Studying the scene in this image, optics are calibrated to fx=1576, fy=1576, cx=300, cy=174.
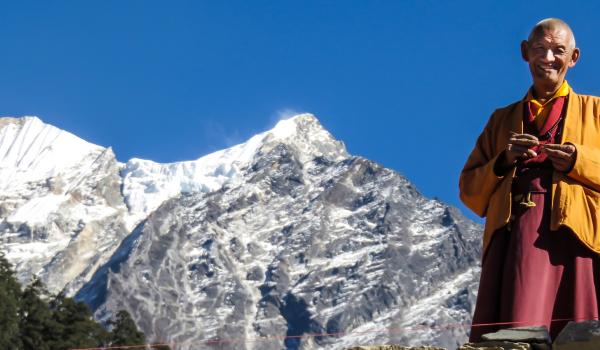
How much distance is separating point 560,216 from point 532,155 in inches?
20.0

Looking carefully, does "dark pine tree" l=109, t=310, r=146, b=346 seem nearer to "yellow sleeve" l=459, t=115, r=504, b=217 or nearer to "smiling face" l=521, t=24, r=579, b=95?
"yellow sleeve" l=459, t=115, r=504, b=217

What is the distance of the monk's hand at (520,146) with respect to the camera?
9.91 meters

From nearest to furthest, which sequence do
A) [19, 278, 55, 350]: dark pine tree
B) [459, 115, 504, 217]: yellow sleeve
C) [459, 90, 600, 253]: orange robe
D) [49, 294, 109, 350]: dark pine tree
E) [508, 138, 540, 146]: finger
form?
[459, 90, 600, 253]: orange robe, [508, 138, 540, 146]: finger, [459, 115, 504, 217]: yellow sleeve, [19, 278, 55, 350]: dark pine tree, [49, 294, 109, 350]: dark pine tree

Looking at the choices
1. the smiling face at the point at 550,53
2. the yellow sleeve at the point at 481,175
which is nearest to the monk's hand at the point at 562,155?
the yellow sleeve at the point at 481,175

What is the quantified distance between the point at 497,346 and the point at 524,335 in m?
0.16

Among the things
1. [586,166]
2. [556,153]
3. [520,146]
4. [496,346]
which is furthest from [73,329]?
[496,346]

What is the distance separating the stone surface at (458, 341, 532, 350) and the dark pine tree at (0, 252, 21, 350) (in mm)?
50110

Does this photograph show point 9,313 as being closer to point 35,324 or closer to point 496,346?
point 35,324

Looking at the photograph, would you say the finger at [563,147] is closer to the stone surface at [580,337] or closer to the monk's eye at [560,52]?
the monk's eye at [560,52]

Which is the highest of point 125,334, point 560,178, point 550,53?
point 125,334

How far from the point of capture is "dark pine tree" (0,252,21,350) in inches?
2275

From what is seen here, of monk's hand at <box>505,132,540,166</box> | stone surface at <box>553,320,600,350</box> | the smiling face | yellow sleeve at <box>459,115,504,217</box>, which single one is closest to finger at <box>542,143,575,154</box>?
monk's hand at <box>505,132,540,166</box>

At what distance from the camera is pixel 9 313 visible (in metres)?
61.5

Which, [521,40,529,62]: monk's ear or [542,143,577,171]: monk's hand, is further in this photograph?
[521,40,529,62]: monk's ear
